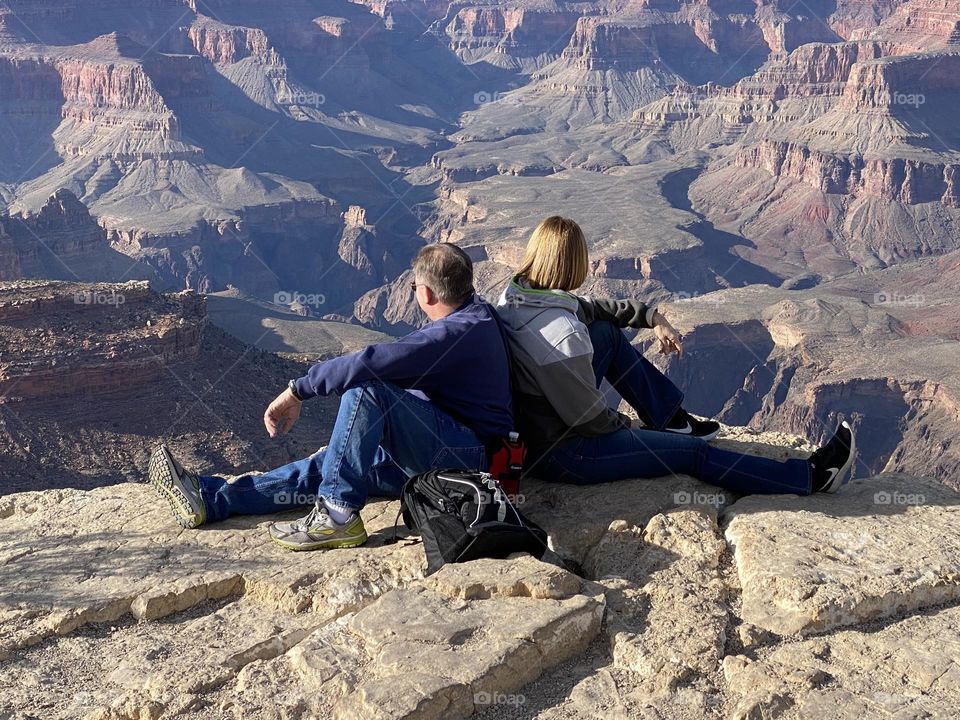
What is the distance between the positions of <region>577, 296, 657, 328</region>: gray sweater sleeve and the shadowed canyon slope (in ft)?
132

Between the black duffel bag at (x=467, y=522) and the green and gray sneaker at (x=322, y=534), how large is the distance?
0.59m

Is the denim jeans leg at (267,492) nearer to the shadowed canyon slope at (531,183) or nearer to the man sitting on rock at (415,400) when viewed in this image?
the man sitting on rock at (415,400)

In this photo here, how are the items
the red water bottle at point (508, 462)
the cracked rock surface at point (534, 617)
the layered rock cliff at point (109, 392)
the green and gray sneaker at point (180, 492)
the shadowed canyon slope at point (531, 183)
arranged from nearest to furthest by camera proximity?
1. the cracked rock surface at point (534, 617)
2. the red water bottle at point (508, 462)
3. the green and gray sneaker at point (180, 492)
4. the layered rock cliff at point (109, 392)
5. the shadowed canyon slope at point (531, 183)

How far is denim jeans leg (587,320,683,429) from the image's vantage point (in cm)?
826

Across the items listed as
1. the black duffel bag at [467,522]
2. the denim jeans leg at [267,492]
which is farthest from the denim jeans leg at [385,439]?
the denim jeans leg at [267,492]

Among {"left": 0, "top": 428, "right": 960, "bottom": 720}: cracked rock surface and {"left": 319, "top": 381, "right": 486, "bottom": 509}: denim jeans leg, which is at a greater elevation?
{"left": 319, "top": 381, "right": 486, "bottom": 509}: denim jeans leg

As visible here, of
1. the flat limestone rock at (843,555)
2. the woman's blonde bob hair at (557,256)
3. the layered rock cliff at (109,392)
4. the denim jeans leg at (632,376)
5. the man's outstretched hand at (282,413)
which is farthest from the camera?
the layered rock cliff at (109,392)

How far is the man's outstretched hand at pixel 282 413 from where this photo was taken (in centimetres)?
717


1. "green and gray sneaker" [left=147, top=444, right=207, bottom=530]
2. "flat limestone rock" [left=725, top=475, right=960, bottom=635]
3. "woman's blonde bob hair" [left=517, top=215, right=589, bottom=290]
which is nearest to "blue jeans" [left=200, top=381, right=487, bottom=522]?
"green and gray sneaker" [left=147, top=444, right=207, bottom=530]

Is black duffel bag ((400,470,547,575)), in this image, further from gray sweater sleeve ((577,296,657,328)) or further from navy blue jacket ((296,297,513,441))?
gray sweater sleeve ((577,296,657,328))

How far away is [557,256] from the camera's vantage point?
7.64m

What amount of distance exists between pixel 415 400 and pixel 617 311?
2047mm

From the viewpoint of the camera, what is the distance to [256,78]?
15188cm

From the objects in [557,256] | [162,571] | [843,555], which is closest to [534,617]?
[843,555]
